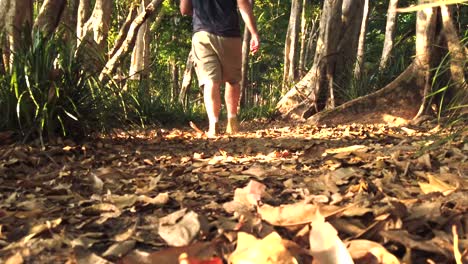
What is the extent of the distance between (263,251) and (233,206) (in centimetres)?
52

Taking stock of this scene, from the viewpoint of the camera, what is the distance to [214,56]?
5.09 m

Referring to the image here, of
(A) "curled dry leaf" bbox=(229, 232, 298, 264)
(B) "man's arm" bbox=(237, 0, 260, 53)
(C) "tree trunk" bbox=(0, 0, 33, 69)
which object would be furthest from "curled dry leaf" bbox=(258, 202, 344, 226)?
(B) "man's arm" bbox=(237, 0, 260, 53)

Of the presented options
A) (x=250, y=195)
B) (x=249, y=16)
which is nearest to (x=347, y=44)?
(x=249, y=16)

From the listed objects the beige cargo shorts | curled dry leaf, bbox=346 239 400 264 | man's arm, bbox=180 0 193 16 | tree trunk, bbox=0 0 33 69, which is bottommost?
curled dry leaf, bbox=346 239 400 264

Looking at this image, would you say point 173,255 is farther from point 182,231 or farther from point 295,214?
point 295,214

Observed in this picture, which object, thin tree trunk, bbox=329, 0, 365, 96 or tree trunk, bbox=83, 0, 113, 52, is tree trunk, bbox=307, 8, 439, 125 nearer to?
thin tree trunk, bbox=329, 0, 365, 96

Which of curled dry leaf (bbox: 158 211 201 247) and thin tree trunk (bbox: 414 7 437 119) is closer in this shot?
curled dry leaf (bbox: 158 211 201 247)

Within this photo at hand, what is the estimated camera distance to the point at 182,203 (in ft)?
6.72

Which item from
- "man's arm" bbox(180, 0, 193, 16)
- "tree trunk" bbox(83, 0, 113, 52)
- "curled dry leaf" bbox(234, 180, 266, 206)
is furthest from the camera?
"tree trunk" bbox(83, 0, 113, 52)

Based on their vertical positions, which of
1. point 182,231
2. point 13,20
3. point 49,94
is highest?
point 13,20

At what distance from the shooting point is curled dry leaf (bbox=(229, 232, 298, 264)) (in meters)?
1.30

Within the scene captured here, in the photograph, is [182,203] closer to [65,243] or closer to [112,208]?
[112,208]

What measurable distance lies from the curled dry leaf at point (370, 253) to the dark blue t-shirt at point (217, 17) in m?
3.92

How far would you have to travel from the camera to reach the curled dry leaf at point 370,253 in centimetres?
134
